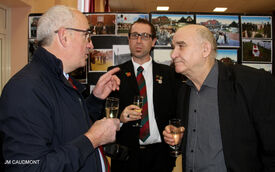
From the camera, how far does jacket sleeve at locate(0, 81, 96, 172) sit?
3.29ft

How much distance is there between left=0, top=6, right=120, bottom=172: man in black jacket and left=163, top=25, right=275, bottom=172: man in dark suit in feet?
2.53

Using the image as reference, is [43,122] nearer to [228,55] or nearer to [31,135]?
[31,135]

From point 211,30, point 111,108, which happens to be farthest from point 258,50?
point 111,108

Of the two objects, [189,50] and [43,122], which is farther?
[189,50]

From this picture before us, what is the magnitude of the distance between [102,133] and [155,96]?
1324 millimetres

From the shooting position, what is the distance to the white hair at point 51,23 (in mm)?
1407

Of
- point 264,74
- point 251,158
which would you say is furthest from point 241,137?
point 264,74

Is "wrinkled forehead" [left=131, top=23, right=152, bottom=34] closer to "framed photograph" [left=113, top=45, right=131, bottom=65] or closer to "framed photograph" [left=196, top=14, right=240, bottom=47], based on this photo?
"framed photograph" [left=113, top=45, right=131, bottom=65]

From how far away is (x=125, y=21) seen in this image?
3180 mm

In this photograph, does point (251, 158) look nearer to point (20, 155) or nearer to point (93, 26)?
point (20, 155)

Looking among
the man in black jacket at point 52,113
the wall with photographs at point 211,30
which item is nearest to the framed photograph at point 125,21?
the wall with photographs at point 211,30

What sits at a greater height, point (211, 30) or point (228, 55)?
point (211, 30)

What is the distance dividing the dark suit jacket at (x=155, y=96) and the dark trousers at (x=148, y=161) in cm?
5

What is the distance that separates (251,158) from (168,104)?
1.10 meters
